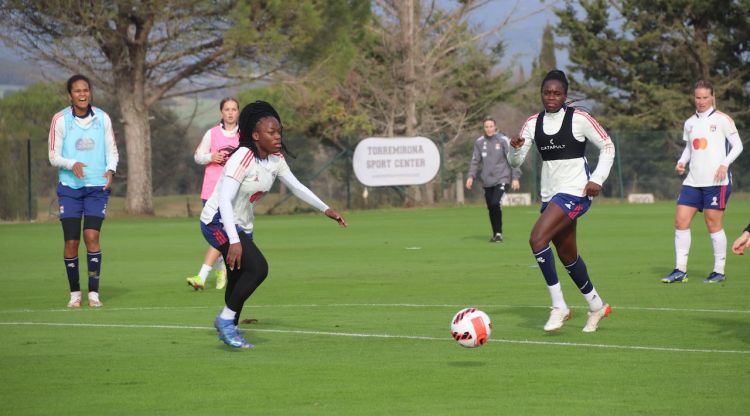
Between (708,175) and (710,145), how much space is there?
14.7 inches

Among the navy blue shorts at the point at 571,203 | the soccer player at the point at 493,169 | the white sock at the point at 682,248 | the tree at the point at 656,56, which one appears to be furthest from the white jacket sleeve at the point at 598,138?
the tree at the point at 656,56

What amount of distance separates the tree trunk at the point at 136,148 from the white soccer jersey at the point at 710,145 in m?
27.9

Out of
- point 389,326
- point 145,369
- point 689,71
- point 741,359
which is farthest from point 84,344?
point 689,71

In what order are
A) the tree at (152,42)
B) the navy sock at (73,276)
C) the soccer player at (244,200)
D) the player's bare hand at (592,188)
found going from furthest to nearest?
1. the tree at (152,42)
2. the navy sock at (73,276)
3. the player's bare hand at (592,188)
4. the soccer player at (244,200)

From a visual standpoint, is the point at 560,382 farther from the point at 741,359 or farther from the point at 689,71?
the point at 689,71

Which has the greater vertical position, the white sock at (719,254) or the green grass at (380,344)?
the white sock at (719,254)

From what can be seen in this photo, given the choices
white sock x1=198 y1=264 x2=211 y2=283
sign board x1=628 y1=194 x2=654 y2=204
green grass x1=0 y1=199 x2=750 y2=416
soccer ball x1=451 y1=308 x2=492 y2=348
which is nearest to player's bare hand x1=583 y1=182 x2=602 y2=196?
green grass x1=0 y1=199 x2=750 y2=416

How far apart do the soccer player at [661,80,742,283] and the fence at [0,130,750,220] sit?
87.1ft

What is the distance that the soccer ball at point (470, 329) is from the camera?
30.1 ft

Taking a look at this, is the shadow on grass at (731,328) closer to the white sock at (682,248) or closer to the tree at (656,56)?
the white sock at (682,248)

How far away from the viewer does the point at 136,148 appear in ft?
134

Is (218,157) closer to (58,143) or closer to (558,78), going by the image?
(58,143)

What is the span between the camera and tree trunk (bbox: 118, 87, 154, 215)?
40688 mm

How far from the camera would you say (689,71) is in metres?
56.3
